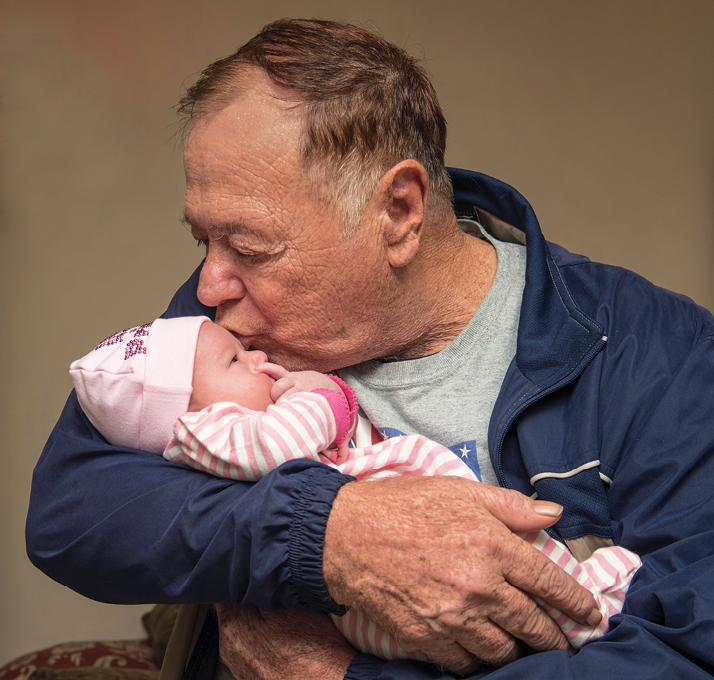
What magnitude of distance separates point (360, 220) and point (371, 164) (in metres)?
0.13

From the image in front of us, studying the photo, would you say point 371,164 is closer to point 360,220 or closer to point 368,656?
point 360,220

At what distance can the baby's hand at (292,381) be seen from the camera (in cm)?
147

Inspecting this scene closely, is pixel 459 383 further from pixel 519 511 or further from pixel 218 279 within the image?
pixel 218 279

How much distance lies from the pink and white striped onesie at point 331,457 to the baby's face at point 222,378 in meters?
0.05

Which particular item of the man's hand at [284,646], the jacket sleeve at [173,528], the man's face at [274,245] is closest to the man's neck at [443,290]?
the man's face at [274,245]

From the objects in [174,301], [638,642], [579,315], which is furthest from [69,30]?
[638,642]

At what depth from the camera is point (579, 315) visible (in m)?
1.46

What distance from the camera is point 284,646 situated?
1.33 m

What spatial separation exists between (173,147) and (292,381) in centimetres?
189

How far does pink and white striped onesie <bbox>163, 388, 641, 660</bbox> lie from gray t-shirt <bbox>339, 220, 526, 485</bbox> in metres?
0.12

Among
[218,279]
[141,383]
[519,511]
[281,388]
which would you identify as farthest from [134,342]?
[519,511]

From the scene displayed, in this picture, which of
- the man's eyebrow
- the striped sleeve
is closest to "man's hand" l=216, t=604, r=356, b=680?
the striped sleeve

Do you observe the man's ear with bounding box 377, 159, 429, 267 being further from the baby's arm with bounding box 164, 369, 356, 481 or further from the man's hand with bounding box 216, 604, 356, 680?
the man's hand with bounding box 216, 604, 356, 680

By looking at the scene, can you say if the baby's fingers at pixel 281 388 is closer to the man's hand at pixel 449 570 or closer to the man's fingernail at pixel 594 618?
the man's hand at pixel 449 570
